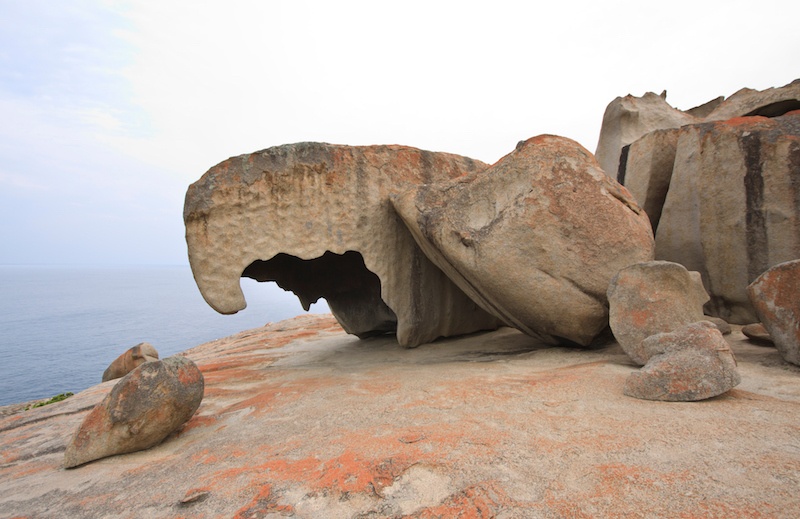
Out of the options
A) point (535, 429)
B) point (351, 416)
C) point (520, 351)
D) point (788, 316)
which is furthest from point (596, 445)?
point (520, 351)

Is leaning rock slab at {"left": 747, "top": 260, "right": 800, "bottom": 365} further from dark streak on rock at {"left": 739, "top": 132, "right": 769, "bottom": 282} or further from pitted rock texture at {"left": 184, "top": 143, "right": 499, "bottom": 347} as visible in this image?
pitted rock texture at {"left": 184, "top": 143, "right": 499, "bottom": 347}

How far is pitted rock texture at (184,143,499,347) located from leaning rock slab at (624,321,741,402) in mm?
2887

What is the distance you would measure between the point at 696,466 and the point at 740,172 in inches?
145

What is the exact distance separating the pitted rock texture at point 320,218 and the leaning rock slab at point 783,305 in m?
2.81

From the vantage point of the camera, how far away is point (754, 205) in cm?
419

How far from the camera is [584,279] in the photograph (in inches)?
157

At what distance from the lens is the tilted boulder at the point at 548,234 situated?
13.0ft

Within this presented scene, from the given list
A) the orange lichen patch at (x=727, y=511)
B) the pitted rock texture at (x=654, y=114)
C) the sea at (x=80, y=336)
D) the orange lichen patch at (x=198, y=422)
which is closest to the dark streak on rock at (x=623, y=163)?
the pitted rock texture at (x=654, y=114)

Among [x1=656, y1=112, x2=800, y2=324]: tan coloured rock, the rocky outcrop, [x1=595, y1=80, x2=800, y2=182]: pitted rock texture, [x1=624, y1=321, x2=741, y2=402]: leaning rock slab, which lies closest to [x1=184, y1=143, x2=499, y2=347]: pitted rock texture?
[x1=656, y1=112, x2=800, y2=324]: tan coloured rock

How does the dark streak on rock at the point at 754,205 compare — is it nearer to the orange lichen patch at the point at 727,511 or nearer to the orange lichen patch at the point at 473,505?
the orange lichen patch at the point at 727,511

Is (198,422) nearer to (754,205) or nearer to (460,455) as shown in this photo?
(460,455)

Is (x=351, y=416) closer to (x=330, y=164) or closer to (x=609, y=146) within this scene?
(x=330, y=164)

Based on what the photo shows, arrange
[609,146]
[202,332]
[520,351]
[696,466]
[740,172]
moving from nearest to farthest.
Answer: [696,466] < [740,172] < [520,351] < [609,146] < [202,332]

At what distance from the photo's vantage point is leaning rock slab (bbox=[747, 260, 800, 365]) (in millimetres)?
2986
